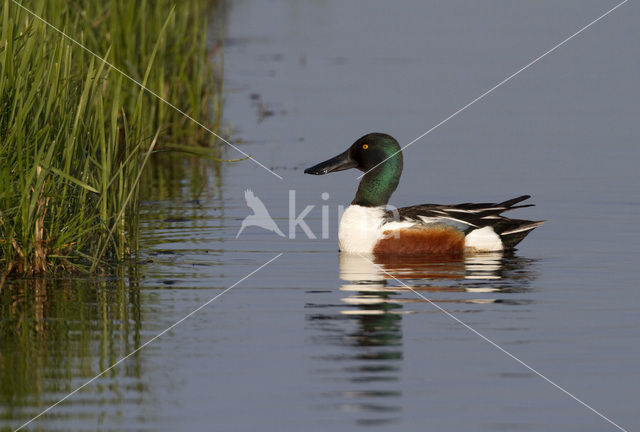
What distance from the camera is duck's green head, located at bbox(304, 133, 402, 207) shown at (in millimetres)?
10562

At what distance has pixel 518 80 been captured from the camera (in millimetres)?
19594

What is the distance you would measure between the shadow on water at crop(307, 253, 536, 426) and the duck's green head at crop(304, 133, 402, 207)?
723mm

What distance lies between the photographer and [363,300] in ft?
26.8

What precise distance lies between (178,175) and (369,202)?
13.2ft

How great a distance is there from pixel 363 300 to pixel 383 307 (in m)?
0.28

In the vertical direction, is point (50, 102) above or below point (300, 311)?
above

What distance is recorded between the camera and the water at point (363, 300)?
5848 mm

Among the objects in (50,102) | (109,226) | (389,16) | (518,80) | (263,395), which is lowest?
(263,395)

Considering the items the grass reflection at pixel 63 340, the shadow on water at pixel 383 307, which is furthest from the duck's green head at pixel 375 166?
the grass reflection at pixel 63 340

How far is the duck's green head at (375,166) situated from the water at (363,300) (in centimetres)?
60

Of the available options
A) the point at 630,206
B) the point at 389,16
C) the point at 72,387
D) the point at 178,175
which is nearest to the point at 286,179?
the point at 178,175

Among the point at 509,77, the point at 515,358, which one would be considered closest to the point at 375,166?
the point at 515,358

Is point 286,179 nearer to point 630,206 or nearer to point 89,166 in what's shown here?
point 630,206

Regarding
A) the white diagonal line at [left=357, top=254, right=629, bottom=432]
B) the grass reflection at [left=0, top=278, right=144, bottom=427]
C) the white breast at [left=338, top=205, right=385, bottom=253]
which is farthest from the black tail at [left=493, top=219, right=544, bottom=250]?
the grass reflection at [left=0, top=278, right=144, bottom=427]
